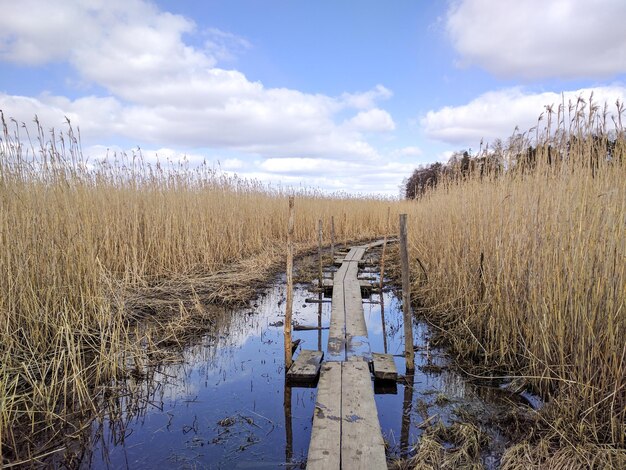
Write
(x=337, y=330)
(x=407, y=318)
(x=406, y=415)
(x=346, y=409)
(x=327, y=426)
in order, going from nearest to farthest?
(x=327, y=426), (x=346, y=409), (x=406, y=415), (x=407, y=318), (x=337, y=330)

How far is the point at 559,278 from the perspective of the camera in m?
2.56

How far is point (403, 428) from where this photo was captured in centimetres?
260

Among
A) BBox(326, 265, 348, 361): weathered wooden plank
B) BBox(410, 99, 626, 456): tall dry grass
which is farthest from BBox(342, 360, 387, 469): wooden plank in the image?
BBox(410, 99, 626, 456): tall dry grass

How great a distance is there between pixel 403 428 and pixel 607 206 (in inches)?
76.6

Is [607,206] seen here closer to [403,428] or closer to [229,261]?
[403,428]

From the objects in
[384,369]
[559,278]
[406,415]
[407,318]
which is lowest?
[406,415]

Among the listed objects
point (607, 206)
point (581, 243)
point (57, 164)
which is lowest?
point (581, 243)

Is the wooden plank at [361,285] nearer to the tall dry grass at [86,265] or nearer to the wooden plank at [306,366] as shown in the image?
the tall dry grass at [86,265]

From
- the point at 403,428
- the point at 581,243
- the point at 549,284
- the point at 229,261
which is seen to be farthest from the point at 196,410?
the point at 229,261

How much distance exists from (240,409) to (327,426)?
0.82 m

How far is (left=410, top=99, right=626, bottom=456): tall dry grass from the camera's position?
2.17m

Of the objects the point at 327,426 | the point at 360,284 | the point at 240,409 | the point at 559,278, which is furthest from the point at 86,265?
the point at 360,284

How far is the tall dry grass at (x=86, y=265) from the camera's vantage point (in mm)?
2570

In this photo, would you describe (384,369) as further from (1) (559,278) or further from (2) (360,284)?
(2) (360,284)
